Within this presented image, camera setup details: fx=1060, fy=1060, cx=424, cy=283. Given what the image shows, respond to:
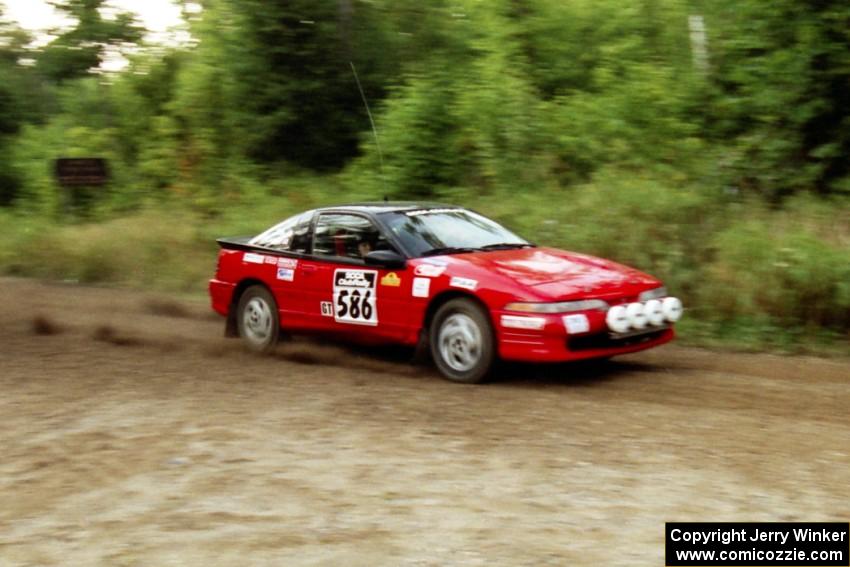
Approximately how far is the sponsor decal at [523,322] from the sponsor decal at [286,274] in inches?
108

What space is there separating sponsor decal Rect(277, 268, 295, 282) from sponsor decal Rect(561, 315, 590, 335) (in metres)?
3.20

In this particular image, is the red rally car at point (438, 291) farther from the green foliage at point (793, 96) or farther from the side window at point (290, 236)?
the green foliage at point (793, 96)

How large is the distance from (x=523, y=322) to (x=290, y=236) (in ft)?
10.6

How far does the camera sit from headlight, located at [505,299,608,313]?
8.39 metres

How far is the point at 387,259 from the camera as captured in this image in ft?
30.6

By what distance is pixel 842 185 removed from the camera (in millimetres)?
14148

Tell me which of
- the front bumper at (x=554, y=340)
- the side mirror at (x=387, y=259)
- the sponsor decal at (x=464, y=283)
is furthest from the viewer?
the side mirror at (x=387, y=259)

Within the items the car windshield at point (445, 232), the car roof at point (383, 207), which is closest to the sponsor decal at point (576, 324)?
the car windshield at point (445, 232)

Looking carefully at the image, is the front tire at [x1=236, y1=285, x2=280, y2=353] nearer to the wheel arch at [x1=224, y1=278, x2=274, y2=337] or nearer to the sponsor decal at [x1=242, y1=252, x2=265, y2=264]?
the wheel arch at [x1=224, y1=278, x2=274, y2=337]

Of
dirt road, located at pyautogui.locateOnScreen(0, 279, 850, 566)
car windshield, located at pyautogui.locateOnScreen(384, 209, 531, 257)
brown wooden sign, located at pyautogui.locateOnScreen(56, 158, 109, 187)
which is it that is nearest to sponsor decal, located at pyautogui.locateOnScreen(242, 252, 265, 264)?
dirt road, located at pyautogui.locateOnScreen(0, 279, 850, 566)

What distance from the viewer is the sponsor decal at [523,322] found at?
8359 millimetres

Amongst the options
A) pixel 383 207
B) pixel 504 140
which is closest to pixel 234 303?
pixel 383 207

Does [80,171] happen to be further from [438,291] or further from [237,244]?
[438,291]

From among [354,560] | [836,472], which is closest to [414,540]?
[354,560]
